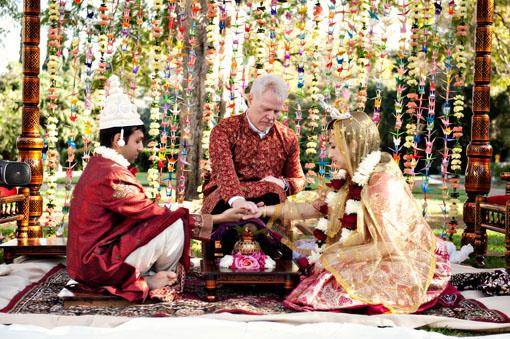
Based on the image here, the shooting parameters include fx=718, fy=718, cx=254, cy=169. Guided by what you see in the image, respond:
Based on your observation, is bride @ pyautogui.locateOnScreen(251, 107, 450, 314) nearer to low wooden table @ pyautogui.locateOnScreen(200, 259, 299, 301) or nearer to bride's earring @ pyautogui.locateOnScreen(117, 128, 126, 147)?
low wooden table @ pyautogui.locateOnScreen(200, 259, 299, 301)

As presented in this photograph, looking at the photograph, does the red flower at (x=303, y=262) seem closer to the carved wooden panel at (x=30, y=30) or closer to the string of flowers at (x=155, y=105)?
the string of flowers at (x=155, y=105)

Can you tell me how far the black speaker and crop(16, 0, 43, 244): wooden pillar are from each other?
0.43 m

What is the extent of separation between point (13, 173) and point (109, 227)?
1773 mm

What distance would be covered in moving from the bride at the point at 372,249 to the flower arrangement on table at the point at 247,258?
0.28 metres

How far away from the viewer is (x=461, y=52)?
6.69m

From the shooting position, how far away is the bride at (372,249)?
162 inches

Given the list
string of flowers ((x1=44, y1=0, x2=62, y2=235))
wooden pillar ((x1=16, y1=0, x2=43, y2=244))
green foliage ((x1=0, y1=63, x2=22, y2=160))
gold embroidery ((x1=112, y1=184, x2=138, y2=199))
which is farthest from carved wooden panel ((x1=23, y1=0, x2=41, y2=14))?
green foliage ((x1=0, y1=63, x2=22, y2=160))

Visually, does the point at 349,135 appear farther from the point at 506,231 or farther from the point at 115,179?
the point at 506,231

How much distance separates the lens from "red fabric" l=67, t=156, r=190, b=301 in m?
4.20

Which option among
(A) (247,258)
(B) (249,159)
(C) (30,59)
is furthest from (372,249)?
(C) (30,59)

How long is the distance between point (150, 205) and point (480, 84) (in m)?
3.65

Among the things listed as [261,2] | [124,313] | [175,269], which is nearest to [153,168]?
[261,2]

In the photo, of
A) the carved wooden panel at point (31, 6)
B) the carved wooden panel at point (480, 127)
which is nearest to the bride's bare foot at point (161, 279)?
the carved wooden panel at point (31, 6)

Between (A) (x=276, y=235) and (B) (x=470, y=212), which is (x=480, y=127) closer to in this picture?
(B) (x=470, y=212)
